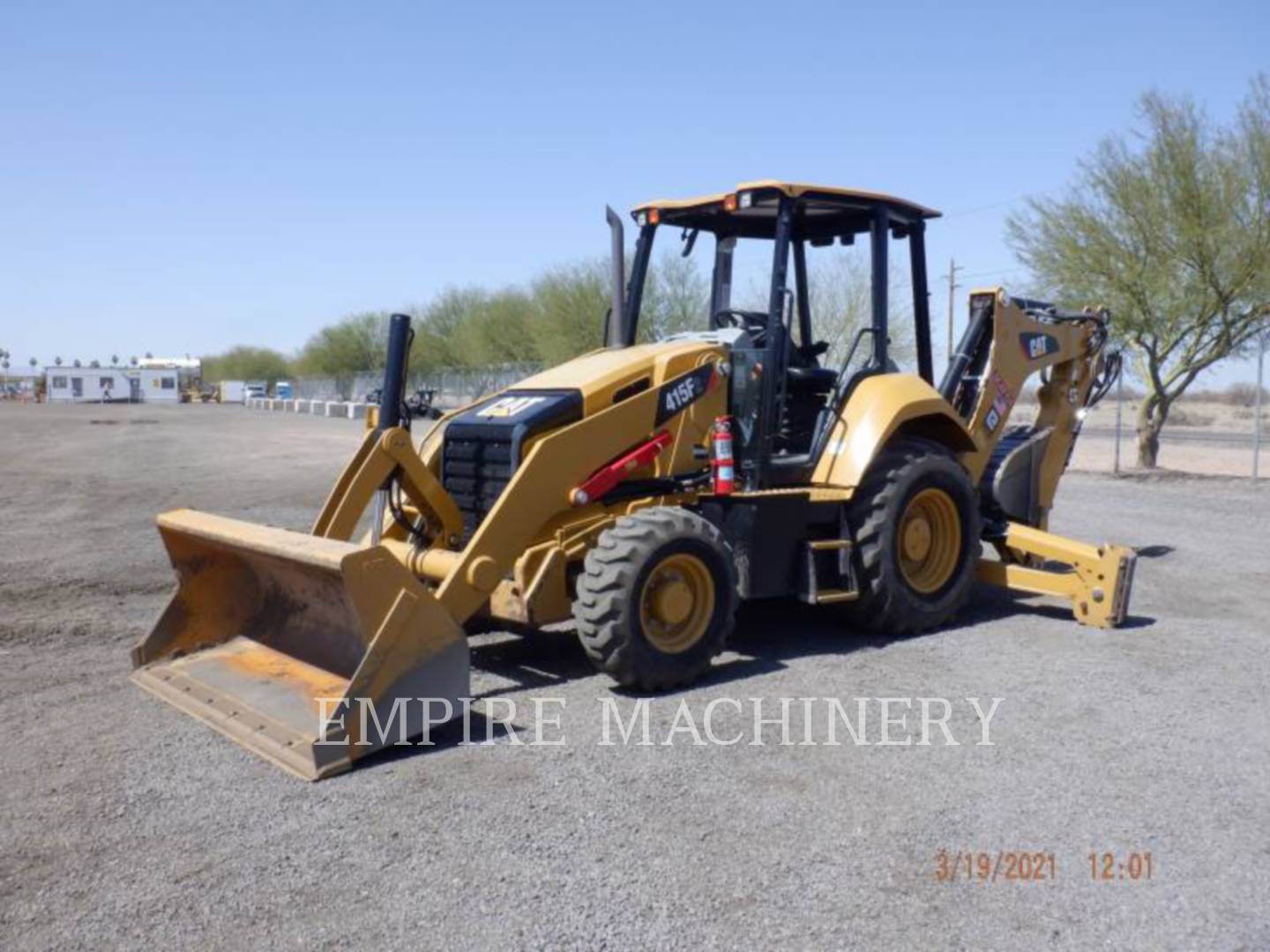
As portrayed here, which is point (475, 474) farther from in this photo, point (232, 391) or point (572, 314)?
point (232, 391)

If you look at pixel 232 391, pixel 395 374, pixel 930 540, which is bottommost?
pixel 930 540

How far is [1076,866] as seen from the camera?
3992 millimetres

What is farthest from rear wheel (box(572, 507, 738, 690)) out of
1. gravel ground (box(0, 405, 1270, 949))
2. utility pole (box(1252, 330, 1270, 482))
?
utility pole (box(1252, 330, 1270, 482))

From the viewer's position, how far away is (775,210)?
24.3 ft

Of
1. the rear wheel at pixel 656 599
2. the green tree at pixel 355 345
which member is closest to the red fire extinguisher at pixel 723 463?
the rear wheel at pixel 656 599

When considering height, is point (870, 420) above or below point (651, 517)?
above

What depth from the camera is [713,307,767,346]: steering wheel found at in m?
7.43

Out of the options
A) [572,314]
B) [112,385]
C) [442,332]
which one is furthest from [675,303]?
[112,385]

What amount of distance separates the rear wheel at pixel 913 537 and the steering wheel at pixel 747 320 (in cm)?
113

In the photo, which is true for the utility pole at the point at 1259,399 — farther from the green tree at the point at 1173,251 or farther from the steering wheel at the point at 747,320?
the steering wheel at the point at 747,320

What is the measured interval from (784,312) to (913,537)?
1.77 m

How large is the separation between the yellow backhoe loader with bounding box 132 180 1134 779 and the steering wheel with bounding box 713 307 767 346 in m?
0.04

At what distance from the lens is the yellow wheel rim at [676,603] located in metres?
5.91
